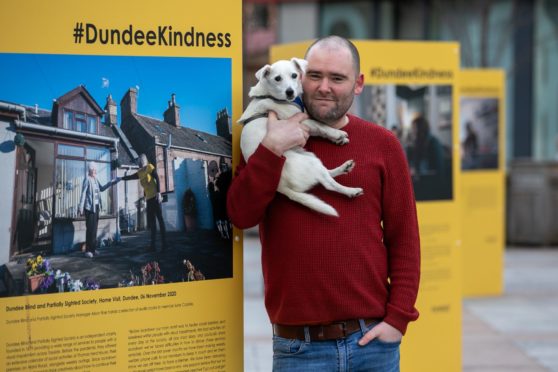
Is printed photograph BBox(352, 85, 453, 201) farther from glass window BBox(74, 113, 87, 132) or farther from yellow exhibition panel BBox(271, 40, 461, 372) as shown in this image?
glass window BBox(74, 113, 87, 132)

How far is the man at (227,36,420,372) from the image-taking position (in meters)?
3.12

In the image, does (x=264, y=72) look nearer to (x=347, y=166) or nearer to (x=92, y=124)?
(x=347, y=166)

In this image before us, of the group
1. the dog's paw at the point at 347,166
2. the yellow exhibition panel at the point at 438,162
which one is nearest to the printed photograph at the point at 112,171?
the dog's paw at the point at 347,166

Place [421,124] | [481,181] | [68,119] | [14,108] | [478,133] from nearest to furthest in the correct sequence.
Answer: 1. [14,108]
2. [68,119]
3. [421,124]
4. [481,181]
5. [478,133]

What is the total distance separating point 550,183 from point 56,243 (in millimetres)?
13301

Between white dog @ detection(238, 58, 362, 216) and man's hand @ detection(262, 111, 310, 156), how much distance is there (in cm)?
5

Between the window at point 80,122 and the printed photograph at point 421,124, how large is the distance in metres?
2.86

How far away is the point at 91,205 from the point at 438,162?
11.3 ft

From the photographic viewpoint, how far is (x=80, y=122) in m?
3.09

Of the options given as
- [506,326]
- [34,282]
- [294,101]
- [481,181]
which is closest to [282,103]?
[294,101]

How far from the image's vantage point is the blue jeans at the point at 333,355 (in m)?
3.13

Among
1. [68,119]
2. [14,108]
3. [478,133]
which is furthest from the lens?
[478,133]

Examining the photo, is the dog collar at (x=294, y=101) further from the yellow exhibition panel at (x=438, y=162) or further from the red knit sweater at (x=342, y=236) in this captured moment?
the yellow exhibition panel at (x=438, y=162)

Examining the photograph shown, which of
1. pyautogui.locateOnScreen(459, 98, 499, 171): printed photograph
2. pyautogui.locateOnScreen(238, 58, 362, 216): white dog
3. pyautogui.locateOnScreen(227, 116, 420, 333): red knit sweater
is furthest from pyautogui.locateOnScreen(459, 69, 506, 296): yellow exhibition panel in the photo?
pyautogui.locateOnScreen(238, 58, 362, 216): white dog
